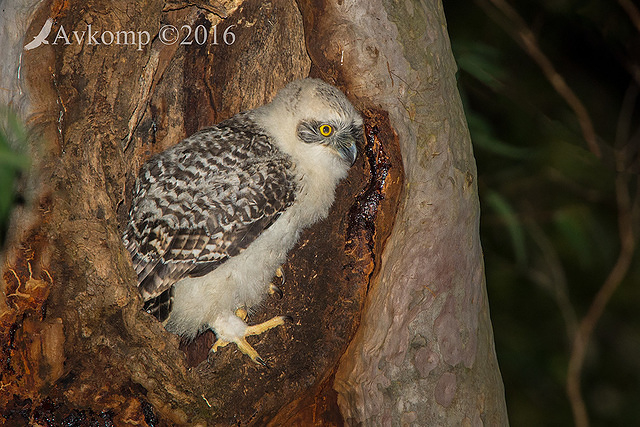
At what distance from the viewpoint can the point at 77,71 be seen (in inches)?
87.6

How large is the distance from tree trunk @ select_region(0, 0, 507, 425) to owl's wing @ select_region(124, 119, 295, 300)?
0.27 m

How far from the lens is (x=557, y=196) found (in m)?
5.89

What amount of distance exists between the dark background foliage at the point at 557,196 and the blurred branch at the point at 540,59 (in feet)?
0.09

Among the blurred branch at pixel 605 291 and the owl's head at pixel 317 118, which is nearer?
the owl's head at pixel 317 118

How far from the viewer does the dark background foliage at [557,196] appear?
17.0 ft

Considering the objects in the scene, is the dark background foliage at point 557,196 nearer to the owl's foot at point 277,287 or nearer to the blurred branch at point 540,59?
the blurred branch at point 540,59

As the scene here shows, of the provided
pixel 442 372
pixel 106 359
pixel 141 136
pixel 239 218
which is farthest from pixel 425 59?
pixel 106 359

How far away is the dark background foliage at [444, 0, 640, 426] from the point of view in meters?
5.17

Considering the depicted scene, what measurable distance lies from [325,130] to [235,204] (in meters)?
0.51

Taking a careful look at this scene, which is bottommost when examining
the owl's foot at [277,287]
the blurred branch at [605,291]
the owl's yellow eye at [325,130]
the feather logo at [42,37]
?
the blurred branch at [605,291]

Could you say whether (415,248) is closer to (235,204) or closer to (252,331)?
(235,204)

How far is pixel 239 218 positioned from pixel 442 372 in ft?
3.16

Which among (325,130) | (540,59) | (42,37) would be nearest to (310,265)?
(325,130)

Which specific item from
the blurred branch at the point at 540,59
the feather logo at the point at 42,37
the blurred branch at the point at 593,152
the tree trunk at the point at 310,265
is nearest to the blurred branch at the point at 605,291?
the blurred branch at the point at 593,152
